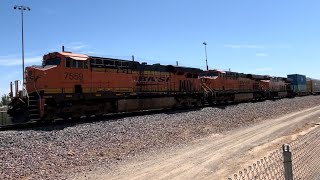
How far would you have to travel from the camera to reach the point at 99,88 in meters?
21.0

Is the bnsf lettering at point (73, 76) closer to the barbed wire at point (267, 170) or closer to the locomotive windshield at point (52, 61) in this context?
the locomotive windshield at point (52, 61)

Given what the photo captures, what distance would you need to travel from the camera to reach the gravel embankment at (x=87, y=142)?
10.6 m

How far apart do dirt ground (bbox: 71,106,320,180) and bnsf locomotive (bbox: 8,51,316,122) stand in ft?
24.1

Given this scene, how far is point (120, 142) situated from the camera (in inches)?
561

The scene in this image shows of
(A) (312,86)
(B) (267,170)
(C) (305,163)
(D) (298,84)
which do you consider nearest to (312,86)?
(A) (312,86)

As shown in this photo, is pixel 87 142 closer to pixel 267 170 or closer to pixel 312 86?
pixel 267 170

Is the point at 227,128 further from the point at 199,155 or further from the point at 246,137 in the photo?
the point at 199,155

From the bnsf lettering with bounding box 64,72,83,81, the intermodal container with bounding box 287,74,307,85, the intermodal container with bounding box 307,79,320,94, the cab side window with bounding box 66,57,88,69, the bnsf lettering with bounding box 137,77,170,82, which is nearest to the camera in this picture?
the bnsf lettering with bounding box 64,72,83,81

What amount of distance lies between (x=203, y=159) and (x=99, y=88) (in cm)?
1107

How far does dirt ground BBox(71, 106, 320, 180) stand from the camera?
31.2ft

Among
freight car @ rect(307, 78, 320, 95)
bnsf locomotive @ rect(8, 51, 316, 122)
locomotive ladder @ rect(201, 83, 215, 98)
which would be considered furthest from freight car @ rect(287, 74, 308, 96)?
bnsf locomotive @ rect(8, 51, 316, 122)

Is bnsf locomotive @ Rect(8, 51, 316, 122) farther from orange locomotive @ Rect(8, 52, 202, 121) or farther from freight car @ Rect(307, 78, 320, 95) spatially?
freight car @ Rect(307, 78, 320, 95)

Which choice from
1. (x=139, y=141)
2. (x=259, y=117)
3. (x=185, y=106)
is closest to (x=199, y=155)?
(x=139, y=141)

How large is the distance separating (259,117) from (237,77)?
18505mm
